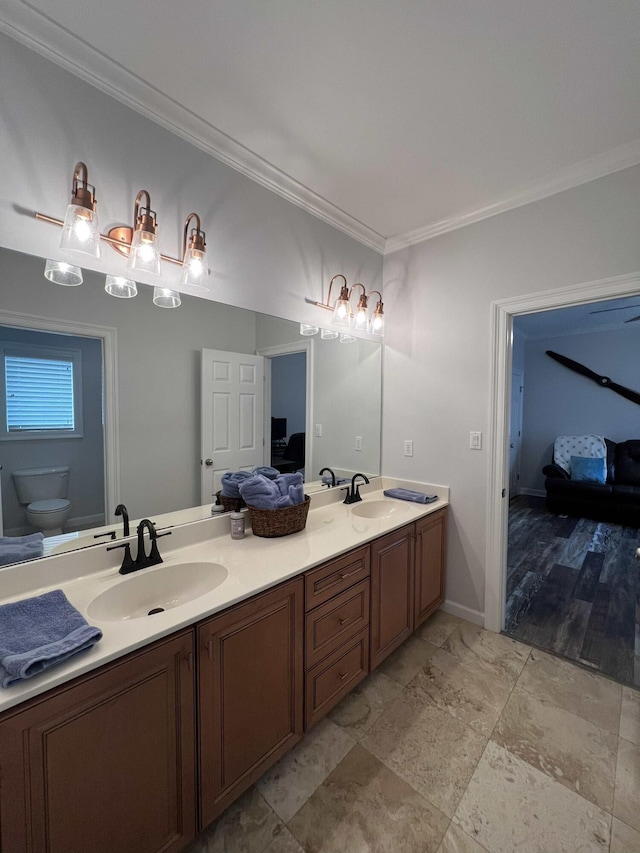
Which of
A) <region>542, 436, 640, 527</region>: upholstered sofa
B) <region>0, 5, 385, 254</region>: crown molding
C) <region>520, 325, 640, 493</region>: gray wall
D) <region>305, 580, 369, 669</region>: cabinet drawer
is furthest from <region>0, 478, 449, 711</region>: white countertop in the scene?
<region>520, 325, 640, 493</region>: gray wall

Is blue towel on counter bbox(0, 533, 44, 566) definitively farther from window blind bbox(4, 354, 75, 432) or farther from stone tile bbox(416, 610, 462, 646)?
stone tile bbox(416, 610, 462, 646)

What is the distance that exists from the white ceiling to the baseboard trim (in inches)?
100

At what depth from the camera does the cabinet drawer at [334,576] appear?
142 centimetres

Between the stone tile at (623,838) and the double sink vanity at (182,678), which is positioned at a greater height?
the double sink vanity at (182,678)

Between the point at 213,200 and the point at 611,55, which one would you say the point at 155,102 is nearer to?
the point at 213,200

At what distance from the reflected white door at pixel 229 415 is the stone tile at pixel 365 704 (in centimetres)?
Answer: 118

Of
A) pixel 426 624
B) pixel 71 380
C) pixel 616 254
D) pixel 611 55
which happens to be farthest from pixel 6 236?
pixel 426 624

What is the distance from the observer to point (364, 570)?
1.70m

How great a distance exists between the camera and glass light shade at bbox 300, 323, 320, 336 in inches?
86.0

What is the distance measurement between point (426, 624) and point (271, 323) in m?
2.14

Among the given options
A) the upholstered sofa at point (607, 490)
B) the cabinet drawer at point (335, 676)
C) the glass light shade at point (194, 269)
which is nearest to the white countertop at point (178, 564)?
the cabinet drawer at point (335, 676)

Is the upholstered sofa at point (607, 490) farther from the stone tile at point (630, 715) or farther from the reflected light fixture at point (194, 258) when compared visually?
the reflected light fixture at point (194, 258)

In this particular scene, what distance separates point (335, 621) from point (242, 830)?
27.7 inches

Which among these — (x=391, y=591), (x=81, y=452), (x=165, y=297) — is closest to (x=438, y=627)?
(x=391, y=591)
